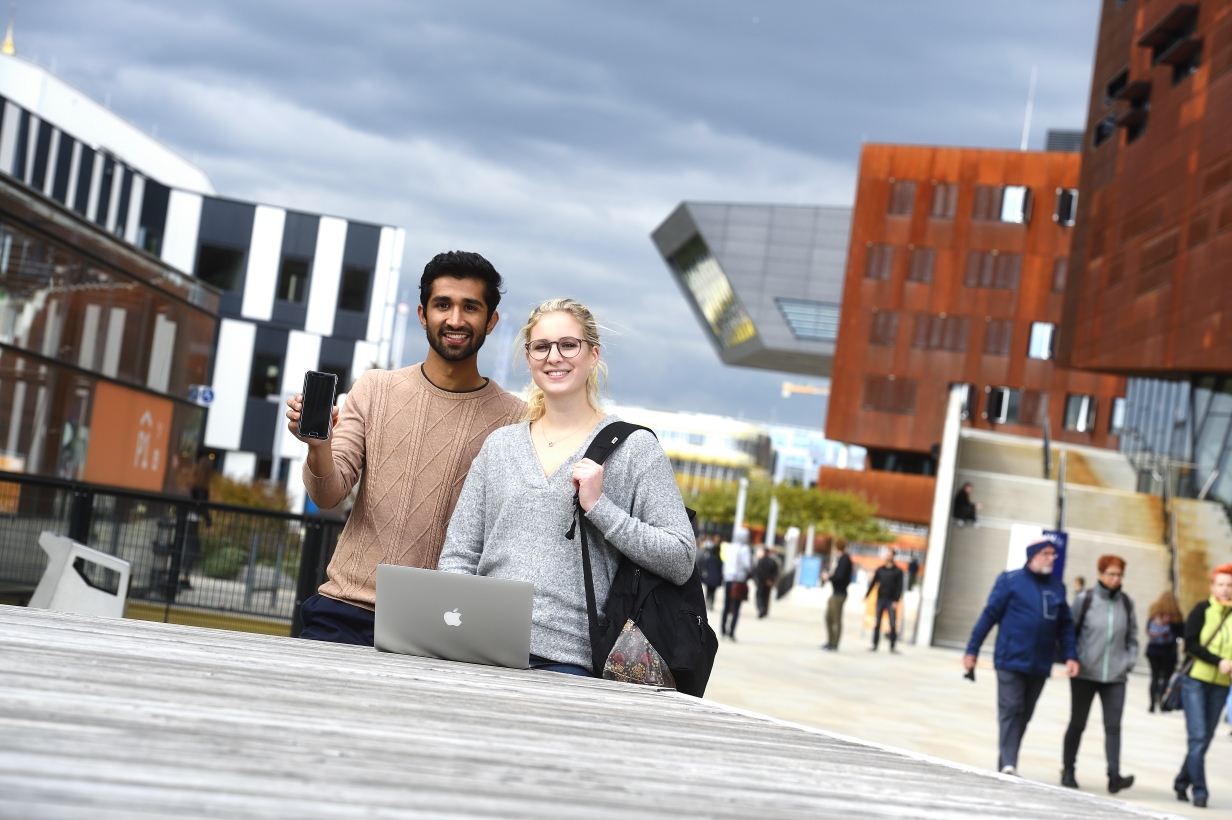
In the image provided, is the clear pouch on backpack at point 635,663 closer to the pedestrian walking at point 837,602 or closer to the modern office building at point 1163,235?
the pedestrian walking at point 837,602

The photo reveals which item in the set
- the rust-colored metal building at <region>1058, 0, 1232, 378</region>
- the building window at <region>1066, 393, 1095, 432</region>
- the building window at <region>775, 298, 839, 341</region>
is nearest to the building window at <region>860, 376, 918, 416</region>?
the building window at <region>1066, 393, 1095, 432</region>

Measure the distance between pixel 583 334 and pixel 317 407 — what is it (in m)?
0.81

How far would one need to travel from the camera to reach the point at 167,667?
104 inches

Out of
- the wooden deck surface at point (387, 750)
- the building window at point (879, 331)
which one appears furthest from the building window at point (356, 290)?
the wooden deck surface at point (387, 750)

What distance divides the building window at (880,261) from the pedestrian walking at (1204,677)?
172 feet

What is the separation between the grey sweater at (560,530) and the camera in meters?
3.68

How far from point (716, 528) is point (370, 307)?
182 ft

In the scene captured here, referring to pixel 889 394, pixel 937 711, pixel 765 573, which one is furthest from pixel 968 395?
pixel 937 711

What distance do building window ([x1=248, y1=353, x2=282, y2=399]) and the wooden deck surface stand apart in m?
47.4

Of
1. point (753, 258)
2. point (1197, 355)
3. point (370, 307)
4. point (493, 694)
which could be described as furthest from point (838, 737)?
point (753, 258)

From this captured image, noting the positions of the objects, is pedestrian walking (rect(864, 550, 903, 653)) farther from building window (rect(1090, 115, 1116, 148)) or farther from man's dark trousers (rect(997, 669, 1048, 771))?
building window (rect(1090, 115, 1116, 148))

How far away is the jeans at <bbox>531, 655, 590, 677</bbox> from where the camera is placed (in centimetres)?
371

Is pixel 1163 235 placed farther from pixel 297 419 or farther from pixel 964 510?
pixel 297 419

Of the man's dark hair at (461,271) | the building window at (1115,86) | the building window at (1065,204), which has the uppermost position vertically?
the building window at (1065,204)
